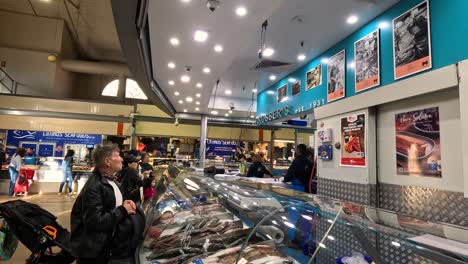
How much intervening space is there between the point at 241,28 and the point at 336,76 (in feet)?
6.12

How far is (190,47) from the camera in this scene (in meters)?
4.36

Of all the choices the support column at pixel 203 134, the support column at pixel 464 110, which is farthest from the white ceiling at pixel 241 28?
the support column at pixel 203 134

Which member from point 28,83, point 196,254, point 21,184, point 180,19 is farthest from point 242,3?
point 28,83

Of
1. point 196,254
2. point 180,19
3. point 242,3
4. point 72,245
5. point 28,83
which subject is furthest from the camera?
point 28,83

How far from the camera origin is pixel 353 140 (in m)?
2.39

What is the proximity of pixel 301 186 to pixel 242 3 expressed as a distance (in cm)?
304

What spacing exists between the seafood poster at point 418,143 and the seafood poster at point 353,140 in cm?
25

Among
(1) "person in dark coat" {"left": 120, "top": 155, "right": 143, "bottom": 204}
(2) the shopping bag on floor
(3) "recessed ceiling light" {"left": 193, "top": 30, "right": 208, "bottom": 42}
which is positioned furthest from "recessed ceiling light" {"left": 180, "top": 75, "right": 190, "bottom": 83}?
(2) the shopping bag on floor

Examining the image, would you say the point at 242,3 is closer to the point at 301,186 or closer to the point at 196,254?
the point at 196,254

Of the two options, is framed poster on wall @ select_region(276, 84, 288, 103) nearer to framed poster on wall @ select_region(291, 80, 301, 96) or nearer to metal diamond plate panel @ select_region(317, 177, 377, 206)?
framed poster on wall @ select_region(291, 80, 301, 96)

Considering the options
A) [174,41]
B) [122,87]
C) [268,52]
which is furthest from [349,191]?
[122,87]

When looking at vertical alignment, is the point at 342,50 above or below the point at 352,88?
above

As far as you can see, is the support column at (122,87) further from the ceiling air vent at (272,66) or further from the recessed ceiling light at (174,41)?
the recessed ceiling light at (174,41)

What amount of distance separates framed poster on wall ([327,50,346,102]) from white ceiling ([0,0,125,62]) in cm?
920
